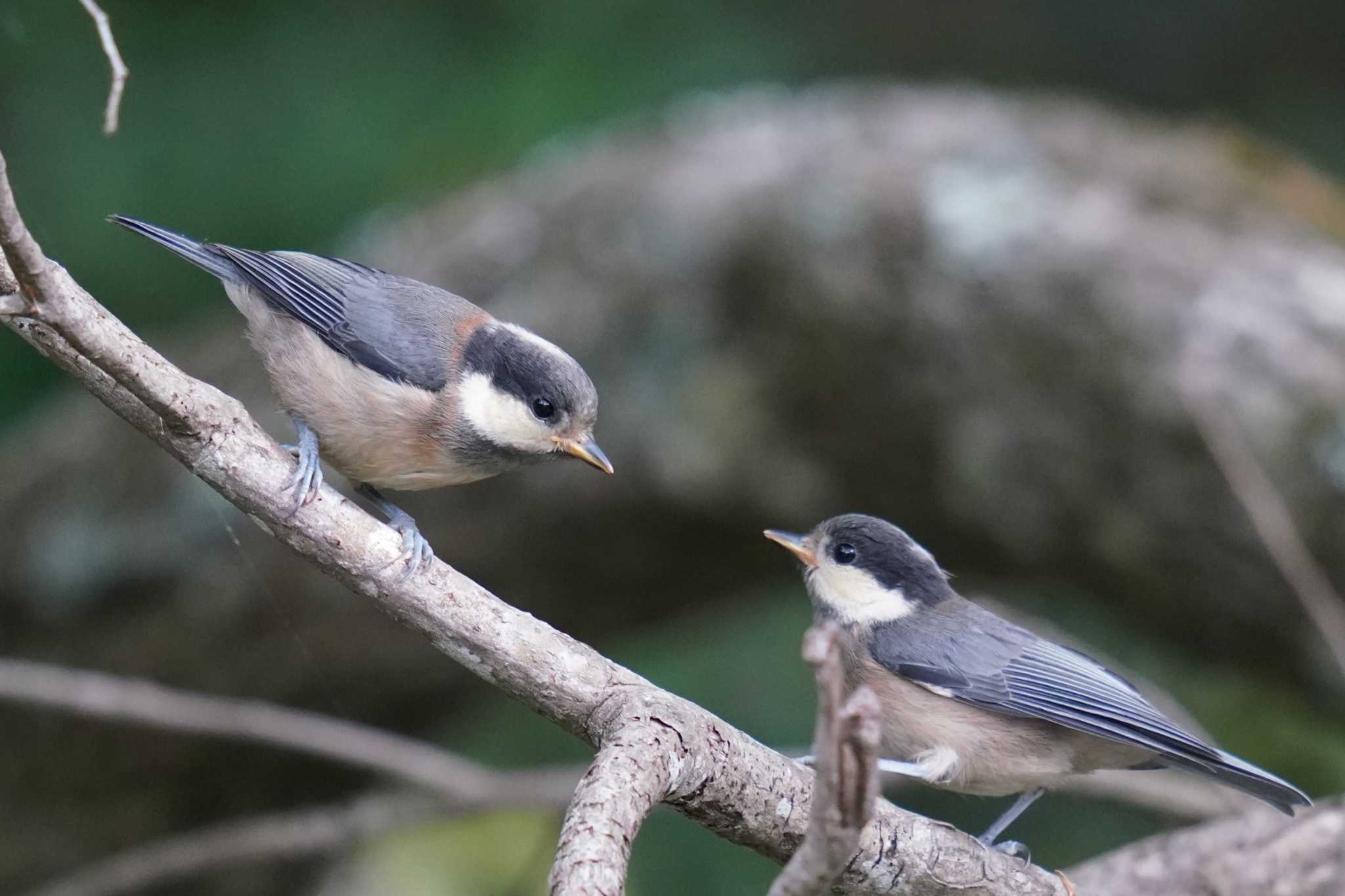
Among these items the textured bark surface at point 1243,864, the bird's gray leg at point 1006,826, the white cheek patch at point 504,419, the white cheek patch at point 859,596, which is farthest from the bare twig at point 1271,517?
the white cheek patch at point 504,419

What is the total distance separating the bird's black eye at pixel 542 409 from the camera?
2400mm

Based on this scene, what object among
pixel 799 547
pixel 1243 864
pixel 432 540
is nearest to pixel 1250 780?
pixel 1243 864

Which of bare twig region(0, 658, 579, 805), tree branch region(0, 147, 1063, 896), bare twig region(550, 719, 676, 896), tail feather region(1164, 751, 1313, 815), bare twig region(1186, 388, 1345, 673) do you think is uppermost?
bare twig region(1186, 388, 1345, 673)

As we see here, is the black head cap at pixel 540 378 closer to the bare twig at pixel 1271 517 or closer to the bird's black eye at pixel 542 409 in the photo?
the bird's black eye at pixel 542 409

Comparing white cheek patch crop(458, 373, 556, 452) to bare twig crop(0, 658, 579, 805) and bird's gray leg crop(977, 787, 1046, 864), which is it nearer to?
bird's gray leg crop(977, 787, 1046, 864)

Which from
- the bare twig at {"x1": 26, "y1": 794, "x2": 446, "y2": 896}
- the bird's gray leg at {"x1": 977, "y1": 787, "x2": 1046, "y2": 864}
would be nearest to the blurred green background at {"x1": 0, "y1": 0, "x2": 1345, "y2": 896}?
the bare twig at {"x1": 26, "y1": 794, "x2": 446, "y2": 896}

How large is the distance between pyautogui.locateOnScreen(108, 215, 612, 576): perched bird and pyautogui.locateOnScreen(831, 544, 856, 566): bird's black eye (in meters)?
0.61

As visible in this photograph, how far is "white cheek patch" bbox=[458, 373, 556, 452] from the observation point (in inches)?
94.3

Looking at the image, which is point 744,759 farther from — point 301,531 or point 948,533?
point 948,533

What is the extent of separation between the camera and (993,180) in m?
4.02

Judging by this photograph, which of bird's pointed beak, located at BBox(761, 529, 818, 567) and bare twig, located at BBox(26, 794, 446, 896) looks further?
bare twig, located at BBox(26, 794, 446, 896)

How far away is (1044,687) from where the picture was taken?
252cm

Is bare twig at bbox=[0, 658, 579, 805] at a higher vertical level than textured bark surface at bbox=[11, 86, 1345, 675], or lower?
lower

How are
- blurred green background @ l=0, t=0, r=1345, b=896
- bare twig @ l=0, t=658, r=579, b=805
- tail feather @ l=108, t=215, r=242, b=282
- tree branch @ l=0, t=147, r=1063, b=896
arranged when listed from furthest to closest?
blurred green background @ l=0, t=0, r=1345, b=896 → bare twig @ l=0, t=658, r=579, b=805 → tail feather @ l=108, t=215, r=242, b=282 → tree branch @ l=0, t=147, r=1063, b=896
